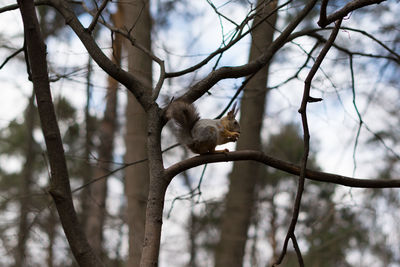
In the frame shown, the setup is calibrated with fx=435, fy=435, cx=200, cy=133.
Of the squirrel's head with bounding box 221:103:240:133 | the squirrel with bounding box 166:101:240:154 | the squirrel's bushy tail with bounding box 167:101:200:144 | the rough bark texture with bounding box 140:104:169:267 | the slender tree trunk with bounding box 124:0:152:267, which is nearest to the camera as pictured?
the rough bark texture with bounding box 140:104:169:267

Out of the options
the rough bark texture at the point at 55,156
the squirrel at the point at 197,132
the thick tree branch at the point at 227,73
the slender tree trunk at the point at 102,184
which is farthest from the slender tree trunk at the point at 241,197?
the rough bark texture at the point at 55,156

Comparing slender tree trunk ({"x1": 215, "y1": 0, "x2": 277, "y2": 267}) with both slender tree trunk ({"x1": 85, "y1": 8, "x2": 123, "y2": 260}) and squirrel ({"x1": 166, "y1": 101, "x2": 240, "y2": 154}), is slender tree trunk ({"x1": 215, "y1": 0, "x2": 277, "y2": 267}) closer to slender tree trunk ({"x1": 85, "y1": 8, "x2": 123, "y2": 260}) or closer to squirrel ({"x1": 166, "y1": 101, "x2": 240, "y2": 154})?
slender tree trunk ({"x1": 85, "y1": 8, "x2": 123, "y2": 260})

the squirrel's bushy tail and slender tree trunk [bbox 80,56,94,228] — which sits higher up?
slender tree trunk [bbox 80,56,94,228]

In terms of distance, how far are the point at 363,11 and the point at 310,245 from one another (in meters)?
3.29

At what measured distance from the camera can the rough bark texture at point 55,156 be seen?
182 centimetres

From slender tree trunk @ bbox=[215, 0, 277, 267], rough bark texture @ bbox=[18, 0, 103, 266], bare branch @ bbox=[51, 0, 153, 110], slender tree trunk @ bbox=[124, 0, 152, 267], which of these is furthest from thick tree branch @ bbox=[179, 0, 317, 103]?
slender tree trunk @ bbox=[215, 0, 277, 267]

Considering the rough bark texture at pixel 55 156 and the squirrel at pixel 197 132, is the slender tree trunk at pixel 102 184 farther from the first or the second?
the rough bark texture at pixel 55 156

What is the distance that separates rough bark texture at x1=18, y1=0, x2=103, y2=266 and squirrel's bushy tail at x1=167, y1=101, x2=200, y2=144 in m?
0.52

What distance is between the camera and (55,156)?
1.88 meters

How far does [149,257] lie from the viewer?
5.06ft

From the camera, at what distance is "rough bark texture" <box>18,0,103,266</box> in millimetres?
1816

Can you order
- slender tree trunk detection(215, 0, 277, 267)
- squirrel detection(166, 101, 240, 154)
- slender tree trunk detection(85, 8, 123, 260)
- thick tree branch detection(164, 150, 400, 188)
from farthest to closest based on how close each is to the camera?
1. slender tree trunk detection(215, 0, 277, 267)
2. slender tree trunk detection(85, 8, 123, 260)
3. squirrel detection(166, 101, 240, 154)
4. thick tree branch detection(164, 150, 400, 188)

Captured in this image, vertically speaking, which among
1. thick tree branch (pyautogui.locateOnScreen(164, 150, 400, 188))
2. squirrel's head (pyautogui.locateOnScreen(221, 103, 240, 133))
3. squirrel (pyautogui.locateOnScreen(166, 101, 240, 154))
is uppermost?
squirrel's head (pyautogui.locateOnScreen(221, 103, 240, 133))

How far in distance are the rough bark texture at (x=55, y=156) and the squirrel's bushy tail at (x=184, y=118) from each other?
524 mm
